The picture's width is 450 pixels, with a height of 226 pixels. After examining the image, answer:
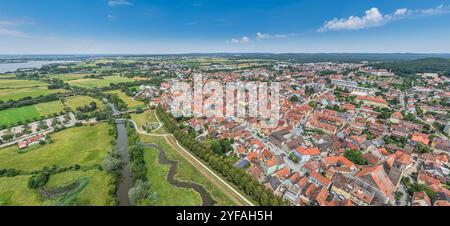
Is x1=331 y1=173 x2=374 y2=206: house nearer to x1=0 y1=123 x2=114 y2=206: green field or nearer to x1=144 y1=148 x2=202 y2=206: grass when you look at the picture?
x1=144 y1=148 x2=202 y2=206: grass

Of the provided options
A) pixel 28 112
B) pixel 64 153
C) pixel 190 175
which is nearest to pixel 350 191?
pixel 190 175

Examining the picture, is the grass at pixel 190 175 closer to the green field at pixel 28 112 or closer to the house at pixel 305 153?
the house at pixel 305 153

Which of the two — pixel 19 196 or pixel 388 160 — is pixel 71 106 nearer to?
pixel 19 196

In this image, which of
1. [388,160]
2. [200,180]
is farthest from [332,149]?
[200,180]

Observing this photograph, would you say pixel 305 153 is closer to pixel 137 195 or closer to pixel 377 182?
pixel 377 182

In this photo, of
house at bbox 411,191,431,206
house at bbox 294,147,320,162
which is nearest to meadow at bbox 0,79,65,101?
house at bbox 294,147,320,162

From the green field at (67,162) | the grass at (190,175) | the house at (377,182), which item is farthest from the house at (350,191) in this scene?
the green field at (67,162)
